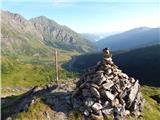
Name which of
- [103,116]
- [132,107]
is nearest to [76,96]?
[103,116]

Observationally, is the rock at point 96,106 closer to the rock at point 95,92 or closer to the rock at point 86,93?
the rock at point 95,92

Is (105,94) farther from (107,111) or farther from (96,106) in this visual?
(107,111)

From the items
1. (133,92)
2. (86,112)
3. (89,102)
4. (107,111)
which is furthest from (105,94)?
(133,92)

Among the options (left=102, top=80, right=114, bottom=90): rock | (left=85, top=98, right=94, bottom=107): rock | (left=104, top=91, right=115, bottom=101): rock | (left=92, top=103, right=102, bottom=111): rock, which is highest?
(left=102, top=80, right=114, bottom=90): rock

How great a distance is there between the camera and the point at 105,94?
68.6 metres

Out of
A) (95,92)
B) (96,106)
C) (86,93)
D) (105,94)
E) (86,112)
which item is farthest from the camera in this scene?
(86,93)

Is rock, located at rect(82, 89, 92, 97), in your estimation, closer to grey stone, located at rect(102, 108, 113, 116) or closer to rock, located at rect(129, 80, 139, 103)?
grey stone, located at rect(102, 108, 113, 116)

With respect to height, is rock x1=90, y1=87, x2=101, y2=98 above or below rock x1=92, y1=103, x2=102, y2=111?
above

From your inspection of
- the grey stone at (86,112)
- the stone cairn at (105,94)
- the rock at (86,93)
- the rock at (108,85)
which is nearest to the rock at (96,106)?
the stone cairn at (105,94)

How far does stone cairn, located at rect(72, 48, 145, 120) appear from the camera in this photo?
224 ft

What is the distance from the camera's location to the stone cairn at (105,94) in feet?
224

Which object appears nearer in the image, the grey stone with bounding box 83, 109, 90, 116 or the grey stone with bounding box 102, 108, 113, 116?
the grey stone with bounding box 83, 109, 90, 116

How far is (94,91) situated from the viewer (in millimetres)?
68438

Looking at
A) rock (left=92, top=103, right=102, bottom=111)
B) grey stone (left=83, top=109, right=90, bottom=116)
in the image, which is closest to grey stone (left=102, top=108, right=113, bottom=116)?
rock (left=92, top=103, right=102, bottom=111)
